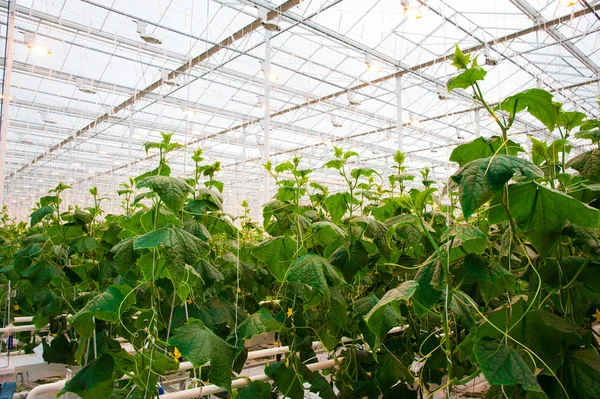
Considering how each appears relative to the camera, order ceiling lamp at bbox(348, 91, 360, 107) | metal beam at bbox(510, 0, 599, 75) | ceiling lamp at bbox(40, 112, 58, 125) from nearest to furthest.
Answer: metal beam at bbox(510, 0, 599, 75)
ceiling lamp at bbox(348, 91, 360, 107)
ceiling lamp at bbox(40, 112, 58, 125)

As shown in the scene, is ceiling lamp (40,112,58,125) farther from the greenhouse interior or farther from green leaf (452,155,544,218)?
green leaf (452,155,544,218)

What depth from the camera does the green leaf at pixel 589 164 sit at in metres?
1.08

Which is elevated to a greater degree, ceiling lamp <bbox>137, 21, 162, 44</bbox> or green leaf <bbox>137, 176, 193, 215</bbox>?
ceiling lamp <bbox>137, 21, 162, 44</bbox>

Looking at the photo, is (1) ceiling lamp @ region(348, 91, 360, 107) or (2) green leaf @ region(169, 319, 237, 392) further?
(1) ceiling lamp @ region(348, 91, 360, 107)

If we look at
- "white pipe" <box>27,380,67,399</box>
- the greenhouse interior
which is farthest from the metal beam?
"white pipe" <box>27,380,67,399</box>

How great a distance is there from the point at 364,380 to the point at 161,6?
8.41 meters

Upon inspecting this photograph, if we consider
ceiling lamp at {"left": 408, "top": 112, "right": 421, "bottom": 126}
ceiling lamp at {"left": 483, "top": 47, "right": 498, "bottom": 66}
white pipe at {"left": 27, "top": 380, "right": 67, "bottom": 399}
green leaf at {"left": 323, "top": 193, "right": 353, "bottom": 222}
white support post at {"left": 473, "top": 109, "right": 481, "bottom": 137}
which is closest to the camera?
white pipe at {"left": 27, "top": 380, "right": 67, "bottom": 399}

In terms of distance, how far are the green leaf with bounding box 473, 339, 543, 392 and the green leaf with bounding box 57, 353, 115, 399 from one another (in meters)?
1.02

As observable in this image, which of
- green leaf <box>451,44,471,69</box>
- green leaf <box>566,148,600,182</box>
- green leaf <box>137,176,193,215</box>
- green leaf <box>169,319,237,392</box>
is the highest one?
green leaf <box>451,44,471,69</box>

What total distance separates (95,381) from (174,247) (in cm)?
53

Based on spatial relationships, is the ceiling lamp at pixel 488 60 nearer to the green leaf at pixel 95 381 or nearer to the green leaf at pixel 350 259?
the green leaf at pixel 350 259

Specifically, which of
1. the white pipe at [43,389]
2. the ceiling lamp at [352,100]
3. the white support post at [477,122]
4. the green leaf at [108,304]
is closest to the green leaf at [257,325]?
the green leaf at [108,304]

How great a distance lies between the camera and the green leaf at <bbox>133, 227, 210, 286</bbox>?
1.04 meters

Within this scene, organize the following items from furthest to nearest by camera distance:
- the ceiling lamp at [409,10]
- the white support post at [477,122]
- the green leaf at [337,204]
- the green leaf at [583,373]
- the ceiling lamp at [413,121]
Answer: the ceiling lamp at [413,121] < the white support post at [477,122] < the ceiling lamp at [409,10] < the green leaf at [337,204] < the green leaf at [583,373]
